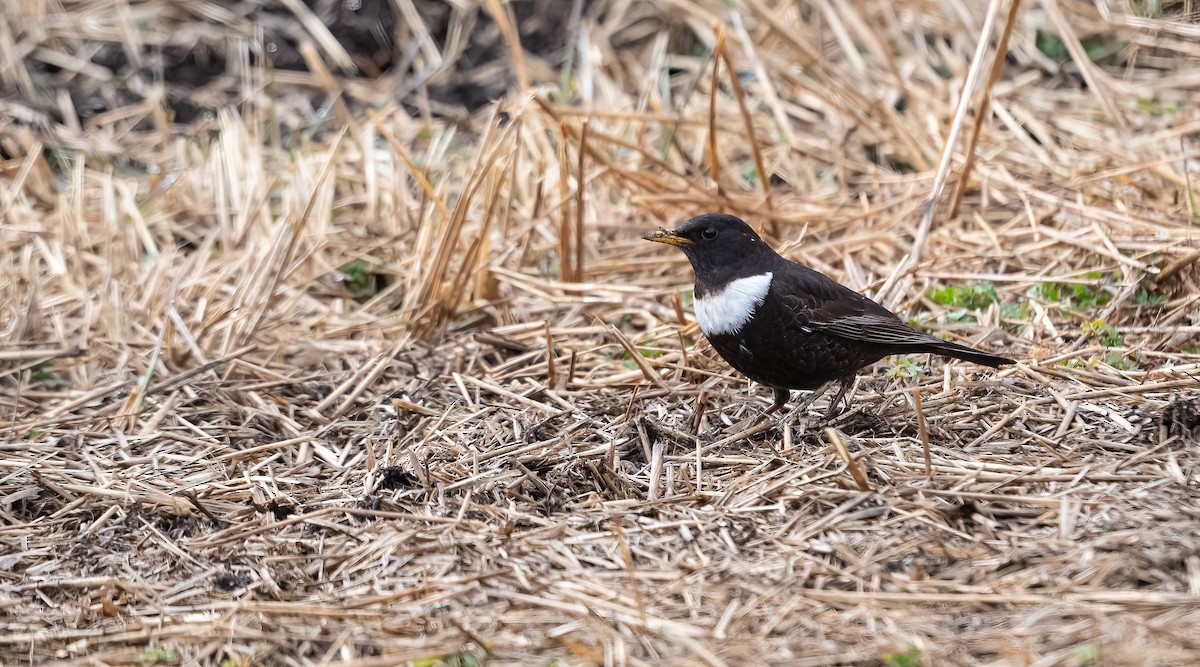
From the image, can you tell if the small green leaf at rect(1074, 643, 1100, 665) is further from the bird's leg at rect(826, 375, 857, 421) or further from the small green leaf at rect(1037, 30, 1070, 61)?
the small green leaf at rect(1037, 30, 1070, 61)

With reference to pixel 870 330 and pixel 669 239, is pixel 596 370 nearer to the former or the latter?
pixel 669 239

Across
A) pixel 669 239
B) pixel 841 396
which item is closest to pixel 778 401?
pixel 841 396

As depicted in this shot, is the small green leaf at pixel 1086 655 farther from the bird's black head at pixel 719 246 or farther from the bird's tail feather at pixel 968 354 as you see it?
the bird's black head at pixel 719 246

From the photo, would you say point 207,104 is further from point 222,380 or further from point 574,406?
point 574,406

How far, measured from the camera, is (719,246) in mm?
4336

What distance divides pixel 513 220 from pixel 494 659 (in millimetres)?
3902

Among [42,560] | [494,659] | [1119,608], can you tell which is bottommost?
[42,560]

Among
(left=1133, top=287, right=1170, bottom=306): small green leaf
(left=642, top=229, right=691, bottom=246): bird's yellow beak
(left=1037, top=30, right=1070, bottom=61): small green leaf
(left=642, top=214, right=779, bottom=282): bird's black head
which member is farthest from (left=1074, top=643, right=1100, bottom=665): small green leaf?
(left=1037, top=30, right=1070, bottom=61): small green leaf

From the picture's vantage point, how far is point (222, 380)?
473 cm

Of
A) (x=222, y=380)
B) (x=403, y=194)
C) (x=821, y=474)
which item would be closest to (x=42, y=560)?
(x=222, y=380)

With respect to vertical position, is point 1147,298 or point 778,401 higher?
point 1147,298

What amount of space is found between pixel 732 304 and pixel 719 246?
1.01 feet

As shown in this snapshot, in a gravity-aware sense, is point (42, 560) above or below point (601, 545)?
below

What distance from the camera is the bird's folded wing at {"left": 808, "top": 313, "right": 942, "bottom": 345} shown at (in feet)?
13.6
